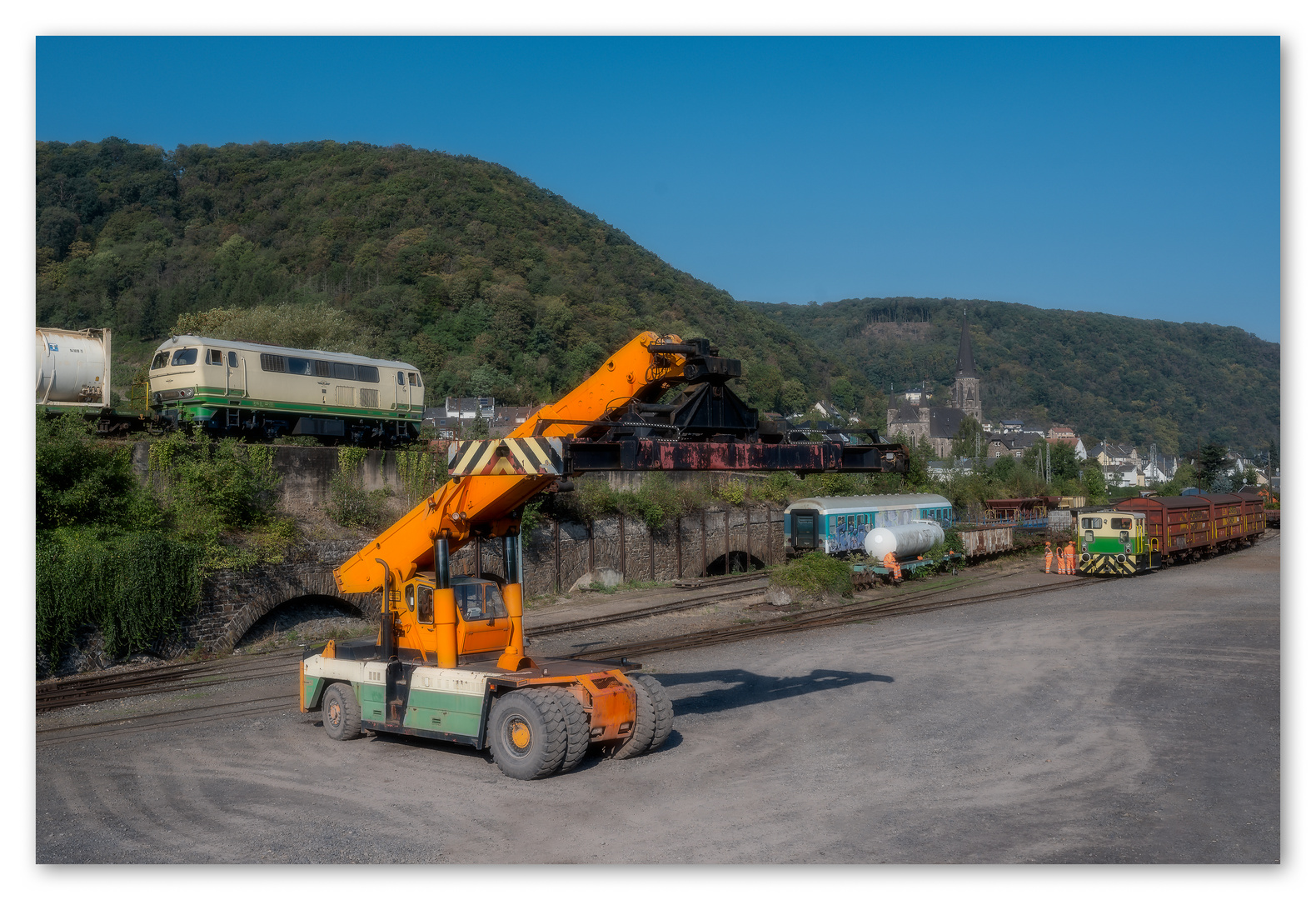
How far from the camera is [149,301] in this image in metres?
74.6

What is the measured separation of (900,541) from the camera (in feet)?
118

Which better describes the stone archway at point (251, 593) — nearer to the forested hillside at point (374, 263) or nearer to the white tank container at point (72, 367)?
the white tank container at point (72, 367)

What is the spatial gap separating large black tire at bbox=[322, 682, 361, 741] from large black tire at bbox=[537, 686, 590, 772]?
3464 mm

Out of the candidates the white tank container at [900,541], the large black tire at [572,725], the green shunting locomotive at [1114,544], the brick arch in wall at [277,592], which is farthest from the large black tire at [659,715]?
the green shunting locomotive at [1114,544]

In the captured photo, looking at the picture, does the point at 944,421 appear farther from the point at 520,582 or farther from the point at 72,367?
the point at 520,582

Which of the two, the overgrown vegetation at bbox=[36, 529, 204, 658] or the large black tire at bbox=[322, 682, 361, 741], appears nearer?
the large black tire at bbox=[322, 682, 361, 741]

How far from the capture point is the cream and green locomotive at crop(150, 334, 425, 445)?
27.7 m

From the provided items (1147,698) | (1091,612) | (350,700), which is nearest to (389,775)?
(350,700)

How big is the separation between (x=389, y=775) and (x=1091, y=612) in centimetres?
2256

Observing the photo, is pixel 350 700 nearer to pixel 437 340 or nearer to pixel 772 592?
pixel 772 592

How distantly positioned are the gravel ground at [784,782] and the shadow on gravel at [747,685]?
3.1 inches

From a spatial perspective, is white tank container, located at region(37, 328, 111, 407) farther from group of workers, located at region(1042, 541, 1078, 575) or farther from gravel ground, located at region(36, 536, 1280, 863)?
group of workers, located at region(1042, 541, 1078, 575)

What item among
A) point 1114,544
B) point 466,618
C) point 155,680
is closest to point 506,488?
point 466,618

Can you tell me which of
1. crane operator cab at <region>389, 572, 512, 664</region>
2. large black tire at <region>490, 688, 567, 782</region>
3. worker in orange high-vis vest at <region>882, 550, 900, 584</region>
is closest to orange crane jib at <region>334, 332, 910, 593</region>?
crane operator cab at <region>389, 572, 512, 664</region>
